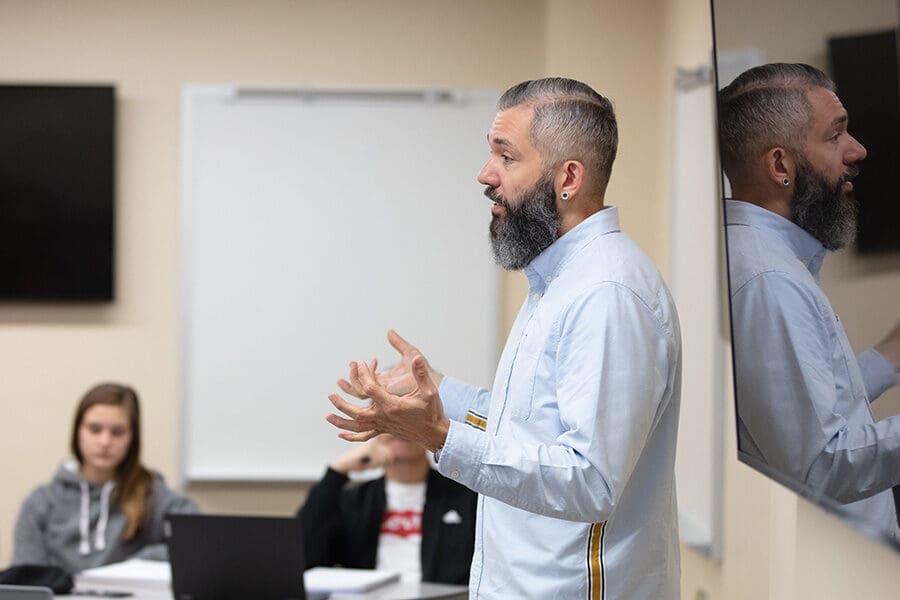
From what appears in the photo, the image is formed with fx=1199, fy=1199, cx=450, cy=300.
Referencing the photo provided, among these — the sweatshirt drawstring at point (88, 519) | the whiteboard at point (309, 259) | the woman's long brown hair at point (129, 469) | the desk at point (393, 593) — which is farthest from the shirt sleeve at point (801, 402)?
the whiteboard at point (309, 259)

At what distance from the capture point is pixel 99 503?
3.96m

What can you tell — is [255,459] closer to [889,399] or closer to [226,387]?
[226,387]

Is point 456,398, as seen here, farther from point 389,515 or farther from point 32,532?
point 32,532

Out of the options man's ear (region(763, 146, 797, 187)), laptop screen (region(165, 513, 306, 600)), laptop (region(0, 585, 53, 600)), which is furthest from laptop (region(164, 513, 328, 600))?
man's ear (region(763, 146, 797, 187))

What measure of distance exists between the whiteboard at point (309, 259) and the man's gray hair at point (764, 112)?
3003mm

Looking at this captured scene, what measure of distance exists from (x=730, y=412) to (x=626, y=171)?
4.66 feet

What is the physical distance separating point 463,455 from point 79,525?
2691 millimetres

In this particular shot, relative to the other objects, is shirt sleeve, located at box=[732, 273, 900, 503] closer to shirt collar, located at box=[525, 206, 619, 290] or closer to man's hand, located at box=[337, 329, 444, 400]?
shirt collar, located at box=[525, 206, 619, 290]

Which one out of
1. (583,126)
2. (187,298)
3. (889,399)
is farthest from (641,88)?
(889,399)

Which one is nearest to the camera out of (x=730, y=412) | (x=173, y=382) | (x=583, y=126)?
(x=583, y=126)

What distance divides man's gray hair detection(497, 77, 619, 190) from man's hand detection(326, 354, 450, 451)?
0.40 metres

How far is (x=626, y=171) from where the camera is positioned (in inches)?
185

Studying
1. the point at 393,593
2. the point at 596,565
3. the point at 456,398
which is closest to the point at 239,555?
the point at 393,593

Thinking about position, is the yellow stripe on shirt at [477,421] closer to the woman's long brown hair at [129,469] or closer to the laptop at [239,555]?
the laptop at [239,555]
